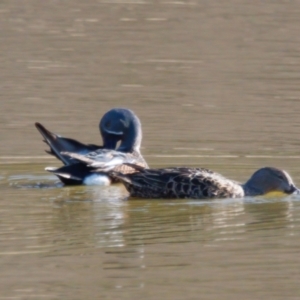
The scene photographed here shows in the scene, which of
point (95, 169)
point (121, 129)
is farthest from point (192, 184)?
point (121, 129)

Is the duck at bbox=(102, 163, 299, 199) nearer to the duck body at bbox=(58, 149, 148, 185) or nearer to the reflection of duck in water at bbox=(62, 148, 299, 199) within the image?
the reflection of duck in water at bbox=(62, 148, 299, 199)

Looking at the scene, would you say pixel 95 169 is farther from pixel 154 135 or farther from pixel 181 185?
pixel 154 135

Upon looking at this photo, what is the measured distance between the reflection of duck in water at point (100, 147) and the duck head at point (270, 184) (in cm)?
147

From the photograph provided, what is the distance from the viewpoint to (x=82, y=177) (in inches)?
450

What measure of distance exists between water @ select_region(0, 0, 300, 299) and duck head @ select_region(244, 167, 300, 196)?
6.8 inches

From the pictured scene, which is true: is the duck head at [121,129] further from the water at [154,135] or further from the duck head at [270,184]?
the duck head at [270,184]

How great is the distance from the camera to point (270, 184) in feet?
35.8

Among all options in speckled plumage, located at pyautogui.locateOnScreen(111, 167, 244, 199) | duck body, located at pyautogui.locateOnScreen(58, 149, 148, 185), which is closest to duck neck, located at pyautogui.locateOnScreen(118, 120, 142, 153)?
duck body, located at pyautogui.locateOnScreen(58, 149, 148, 185)

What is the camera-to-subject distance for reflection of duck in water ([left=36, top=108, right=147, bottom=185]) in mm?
11422

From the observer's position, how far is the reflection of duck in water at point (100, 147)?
11.4 m

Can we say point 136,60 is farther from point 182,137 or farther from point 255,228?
point 255,228

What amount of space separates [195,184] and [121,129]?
2.35 m

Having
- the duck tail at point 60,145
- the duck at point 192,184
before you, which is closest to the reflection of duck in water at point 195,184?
the duck at point 192,184

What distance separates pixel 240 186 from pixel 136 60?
8.72 m
